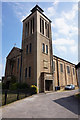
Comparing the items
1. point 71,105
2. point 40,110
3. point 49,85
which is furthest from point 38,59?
point 40,110

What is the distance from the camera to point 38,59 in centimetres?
1831

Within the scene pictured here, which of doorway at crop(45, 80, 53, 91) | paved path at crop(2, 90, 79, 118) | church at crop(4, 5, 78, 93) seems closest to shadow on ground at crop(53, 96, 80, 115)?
paved path at crop(2, 90, 79, 118)

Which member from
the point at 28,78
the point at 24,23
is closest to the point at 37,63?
the point at 28,78

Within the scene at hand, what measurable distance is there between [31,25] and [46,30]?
486cm

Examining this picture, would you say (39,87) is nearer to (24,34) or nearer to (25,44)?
(25,44)

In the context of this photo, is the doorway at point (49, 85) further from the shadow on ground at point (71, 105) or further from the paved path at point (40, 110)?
the paved path at point (40, 110)

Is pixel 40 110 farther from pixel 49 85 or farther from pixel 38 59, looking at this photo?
pixel 49 85

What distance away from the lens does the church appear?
17.9 meters

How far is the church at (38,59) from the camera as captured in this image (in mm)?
17859

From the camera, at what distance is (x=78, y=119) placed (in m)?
5.19

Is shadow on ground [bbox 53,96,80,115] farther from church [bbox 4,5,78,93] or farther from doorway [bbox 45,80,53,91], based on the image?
doorway [bbox 45,80,53,91]

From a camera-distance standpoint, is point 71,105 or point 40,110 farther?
point 71,105

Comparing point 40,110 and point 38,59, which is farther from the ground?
point 38,59

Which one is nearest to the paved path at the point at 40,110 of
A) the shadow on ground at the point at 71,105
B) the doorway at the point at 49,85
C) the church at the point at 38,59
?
the shadow on ground at the point at 71,105
